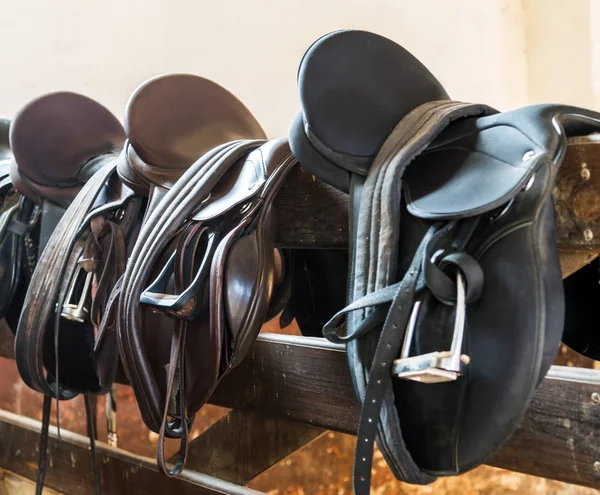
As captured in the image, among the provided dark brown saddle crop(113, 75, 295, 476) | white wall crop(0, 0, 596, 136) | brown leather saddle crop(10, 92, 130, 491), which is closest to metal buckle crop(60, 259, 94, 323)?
brown leather saddle crop(10, 92, 130, 491)

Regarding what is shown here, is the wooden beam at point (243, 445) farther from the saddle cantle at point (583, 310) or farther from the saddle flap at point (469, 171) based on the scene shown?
the saddle flap at point (469, 171)

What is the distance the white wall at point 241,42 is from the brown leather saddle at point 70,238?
92cm

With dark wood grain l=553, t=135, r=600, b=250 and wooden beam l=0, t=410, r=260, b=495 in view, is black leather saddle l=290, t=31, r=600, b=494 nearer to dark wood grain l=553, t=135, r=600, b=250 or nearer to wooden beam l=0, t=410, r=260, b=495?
dark wood grain l=553, t=135, r=600, b=250

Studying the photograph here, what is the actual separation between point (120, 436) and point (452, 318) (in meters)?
1.72

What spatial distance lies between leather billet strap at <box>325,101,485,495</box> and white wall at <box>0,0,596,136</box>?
1.40 meters

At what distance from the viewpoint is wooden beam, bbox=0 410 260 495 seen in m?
1.02

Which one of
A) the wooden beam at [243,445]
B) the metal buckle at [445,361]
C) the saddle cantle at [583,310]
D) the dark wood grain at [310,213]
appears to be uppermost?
the dark wood grain at [310,213]

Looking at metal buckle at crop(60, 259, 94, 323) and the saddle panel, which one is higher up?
the saddle panel

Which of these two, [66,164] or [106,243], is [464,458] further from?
[66,164]

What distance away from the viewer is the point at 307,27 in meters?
1.87

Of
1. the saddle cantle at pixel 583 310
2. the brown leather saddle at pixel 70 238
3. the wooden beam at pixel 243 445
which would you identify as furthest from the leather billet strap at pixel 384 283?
the wooden beam at pixel 243 445

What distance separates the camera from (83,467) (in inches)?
50.9

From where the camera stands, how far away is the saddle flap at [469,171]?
405 millimetres

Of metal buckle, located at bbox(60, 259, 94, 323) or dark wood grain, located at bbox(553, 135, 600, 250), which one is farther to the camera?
metal buckle, located at bbox(60, 259, 94, 323)
